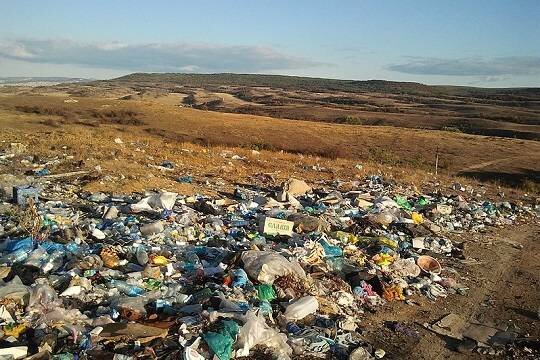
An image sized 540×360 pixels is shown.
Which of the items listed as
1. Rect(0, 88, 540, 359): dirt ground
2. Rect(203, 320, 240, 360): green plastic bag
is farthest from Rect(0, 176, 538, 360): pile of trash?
Rect(0, 88, 540, 359): dirt ground

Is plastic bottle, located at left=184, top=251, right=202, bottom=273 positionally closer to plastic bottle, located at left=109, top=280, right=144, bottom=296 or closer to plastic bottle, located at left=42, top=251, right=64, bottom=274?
plastic bottle, located at left=109, top=280, right=144, bottom=296

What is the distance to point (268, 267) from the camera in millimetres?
5352

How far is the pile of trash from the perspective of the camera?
4.05 m

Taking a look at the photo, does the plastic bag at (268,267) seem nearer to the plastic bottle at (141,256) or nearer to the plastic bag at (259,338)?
the plastic bag at (259,338)

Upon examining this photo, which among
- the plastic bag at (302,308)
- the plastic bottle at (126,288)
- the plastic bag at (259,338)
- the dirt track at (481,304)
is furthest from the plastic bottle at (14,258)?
the dirt track at (481,304)

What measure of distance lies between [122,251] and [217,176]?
6006mm

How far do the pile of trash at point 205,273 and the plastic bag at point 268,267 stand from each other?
13 mm

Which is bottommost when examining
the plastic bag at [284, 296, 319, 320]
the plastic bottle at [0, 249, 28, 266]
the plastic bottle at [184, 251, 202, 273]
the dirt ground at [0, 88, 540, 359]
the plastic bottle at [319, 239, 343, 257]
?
the dirt ground at [0, 88, 540, 359]

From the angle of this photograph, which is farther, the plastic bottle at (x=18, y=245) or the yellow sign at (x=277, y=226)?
the yellow sign at (x=277, y=226)

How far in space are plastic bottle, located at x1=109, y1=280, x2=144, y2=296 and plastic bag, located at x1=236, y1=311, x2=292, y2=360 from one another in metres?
1.28

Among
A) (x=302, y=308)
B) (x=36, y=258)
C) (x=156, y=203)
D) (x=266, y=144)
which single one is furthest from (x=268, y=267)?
(x=266, y=144)

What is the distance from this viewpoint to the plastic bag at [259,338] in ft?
13.3

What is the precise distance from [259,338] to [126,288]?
1.58m

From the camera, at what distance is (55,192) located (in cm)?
871
